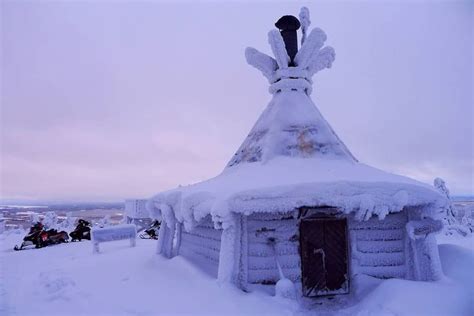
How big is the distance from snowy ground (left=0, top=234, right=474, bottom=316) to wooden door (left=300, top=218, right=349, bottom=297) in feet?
1.08

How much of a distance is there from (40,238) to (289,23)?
544 inches

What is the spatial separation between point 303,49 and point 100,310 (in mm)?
8382

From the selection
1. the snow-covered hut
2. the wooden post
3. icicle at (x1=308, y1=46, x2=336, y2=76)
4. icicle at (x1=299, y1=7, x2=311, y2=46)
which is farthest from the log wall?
icicle at (x1=299, y1=7, x2=311, y2=46)

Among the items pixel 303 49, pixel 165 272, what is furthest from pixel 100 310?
pixel 303 49

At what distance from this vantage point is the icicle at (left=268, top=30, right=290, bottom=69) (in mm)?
9742

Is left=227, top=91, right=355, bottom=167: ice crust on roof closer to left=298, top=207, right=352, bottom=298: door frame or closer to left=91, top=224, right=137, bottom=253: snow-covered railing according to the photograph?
left=298, top=207, right=352, bottom=298: door frame

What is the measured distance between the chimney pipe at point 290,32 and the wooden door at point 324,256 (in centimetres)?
560

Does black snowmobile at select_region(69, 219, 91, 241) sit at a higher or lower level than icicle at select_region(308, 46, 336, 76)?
lower

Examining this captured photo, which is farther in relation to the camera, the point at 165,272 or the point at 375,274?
the point at 165,272

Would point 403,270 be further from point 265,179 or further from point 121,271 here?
Answer: point 121,271

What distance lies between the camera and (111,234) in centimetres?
1384

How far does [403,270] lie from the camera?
24.2 feet

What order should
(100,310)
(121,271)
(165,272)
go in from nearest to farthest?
(100,310), (165,272), (121,271)

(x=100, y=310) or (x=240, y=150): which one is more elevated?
(x=240, y=150)
